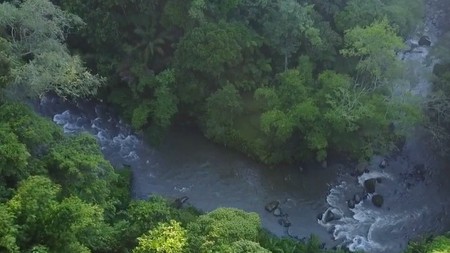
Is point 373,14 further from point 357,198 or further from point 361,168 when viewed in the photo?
point 357,198

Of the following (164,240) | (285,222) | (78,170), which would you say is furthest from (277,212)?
(78,170)

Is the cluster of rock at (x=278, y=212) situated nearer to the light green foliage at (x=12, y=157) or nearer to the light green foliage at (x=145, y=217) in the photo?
the light green foliage at (x=145, y=217)

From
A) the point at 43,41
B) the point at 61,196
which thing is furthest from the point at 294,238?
the point at 43,41

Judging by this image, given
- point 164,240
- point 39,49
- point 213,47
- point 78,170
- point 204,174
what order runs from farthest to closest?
point 204,174, point 213,47, point 39,49, point 78,170, point 164,240

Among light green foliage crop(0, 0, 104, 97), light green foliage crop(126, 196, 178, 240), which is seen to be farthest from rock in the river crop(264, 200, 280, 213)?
light green foliage crop(0, 0, 104, 97)

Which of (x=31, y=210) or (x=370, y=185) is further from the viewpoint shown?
(x=370, y=185)

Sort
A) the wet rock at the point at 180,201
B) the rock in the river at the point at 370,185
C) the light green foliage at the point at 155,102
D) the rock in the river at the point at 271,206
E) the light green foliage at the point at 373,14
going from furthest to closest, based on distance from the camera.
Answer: the light green foliage at the point at 373,14 < the light green foliage at the point at 155,102 < the rock in the river at the point at 370,185 < the rock in the river at the point at 271,206 < the wet rock at the point at 180,201

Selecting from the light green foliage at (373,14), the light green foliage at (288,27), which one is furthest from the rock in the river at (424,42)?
the light green foliage at (288,27)
